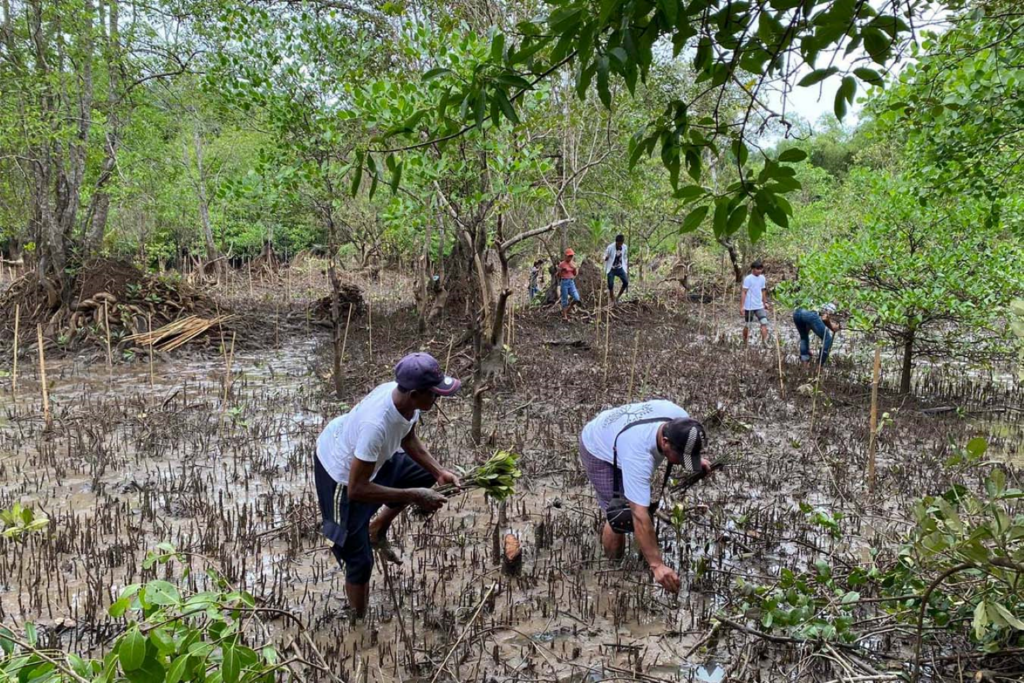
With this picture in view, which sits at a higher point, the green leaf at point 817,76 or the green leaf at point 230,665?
the green leaf at point 817,76

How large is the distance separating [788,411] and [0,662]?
7.18m

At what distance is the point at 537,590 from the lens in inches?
144

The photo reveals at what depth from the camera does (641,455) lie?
11.1 ft

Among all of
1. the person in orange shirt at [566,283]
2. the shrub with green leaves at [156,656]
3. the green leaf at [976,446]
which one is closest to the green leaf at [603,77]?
the shrub with green leaves at [156,656]

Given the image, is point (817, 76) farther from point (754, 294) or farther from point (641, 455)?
point (754, 294)

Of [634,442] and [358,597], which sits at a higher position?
[634,442]

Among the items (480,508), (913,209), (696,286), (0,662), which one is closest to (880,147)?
(696,286)

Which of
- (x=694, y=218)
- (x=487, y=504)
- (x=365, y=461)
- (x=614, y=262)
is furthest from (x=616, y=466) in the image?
(x=614, y=262)

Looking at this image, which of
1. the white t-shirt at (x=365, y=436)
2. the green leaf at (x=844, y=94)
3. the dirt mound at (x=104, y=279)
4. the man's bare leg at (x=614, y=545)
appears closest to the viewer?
the green leaf at (x=844, y=94)

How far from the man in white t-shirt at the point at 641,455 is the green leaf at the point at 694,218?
1.83m

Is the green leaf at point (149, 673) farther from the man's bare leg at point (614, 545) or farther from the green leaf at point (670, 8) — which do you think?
the man's bare leg at point (614, 545)

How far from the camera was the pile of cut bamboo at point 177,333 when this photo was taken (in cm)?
1039

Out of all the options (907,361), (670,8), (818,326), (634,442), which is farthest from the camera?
(818,326)

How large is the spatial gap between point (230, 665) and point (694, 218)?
5.10 ft
